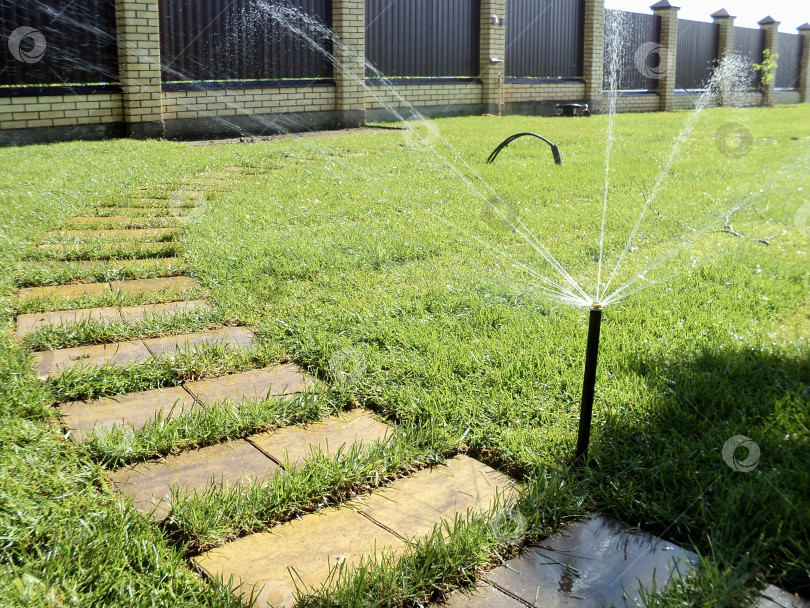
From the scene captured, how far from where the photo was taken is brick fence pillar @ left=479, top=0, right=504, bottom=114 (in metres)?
15.1

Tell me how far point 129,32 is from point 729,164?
7869 mm

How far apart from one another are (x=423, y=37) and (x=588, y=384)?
13.5m

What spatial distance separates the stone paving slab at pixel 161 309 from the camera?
10.2 feet

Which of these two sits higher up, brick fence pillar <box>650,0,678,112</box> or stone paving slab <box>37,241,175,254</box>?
brick fence pillar <box>650,0,678,112</box>

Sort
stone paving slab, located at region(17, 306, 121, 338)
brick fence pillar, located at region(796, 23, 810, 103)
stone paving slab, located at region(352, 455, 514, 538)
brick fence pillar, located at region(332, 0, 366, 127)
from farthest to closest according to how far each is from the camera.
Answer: brick fence pillar, located at region(796, 23, 810, 103), brick fence pillar, located at region(332, 0, 366, 127), stone paving slab, located at region(17, 306, 121, 338), stone paving slab, located at region(352, 455, 514, 538)

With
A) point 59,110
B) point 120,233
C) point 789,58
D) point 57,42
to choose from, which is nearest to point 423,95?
point 57,42

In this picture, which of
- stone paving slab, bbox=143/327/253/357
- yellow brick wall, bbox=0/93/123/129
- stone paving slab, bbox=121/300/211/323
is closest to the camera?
stone paving slab, bbox=143/327/253/357

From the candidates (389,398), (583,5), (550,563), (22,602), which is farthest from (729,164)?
(583,5)

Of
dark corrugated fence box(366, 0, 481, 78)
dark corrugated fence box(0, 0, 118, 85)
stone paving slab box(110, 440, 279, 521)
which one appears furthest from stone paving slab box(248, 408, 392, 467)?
dark corrugated fence box(366, 0, 481, 78)

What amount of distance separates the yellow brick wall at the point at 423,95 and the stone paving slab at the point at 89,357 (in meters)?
11.0

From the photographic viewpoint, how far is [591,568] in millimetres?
1588

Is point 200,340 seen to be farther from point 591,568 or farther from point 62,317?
point 591,568

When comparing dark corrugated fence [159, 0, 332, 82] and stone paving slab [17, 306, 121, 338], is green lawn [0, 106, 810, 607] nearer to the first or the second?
stone paving slab [17, 306, 121, 338]

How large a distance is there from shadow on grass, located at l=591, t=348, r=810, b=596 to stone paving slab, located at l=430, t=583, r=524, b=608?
441mm
